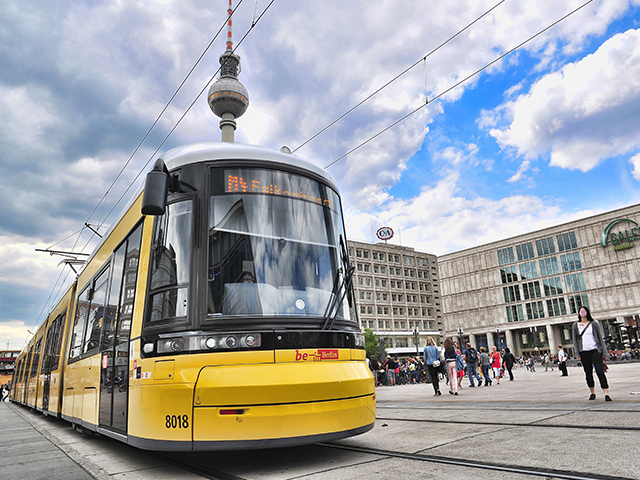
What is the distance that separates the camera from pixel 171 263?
486 cm

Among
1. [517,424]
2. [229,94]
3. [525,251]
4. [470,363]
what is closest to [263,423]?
[517,424]

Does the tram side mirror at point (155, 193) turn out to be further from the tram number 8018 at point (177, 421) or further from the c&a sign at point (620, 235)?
the c&a sign at point (620, 235)

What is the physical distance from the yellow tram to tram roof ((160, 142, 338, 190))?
0.02 m

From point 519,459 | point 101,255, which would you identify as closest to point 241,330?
point 519,459

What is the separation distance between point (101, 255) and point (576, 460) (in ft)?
23.8

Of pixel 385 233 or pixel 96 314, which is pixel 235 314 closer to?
pixel 96 314

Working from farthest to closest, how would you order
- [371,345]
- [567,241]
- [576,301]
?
1. [371,345]
2. [567,241]
3. [576,301]

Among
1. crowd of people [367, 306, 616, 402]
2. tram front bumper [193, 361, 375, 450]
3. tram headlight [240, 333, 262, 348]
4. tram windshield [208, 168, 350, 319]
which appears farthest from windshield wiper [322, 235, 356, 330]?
crowd of people [367, 306, 616, 402]

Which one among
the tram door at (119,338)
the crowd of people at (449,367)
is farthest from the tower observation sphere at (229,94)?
the tram door at (119,338)

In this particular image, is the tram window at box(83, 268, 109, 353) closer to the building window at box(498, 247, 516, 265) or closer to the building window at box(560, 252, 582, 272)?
the building window at box(560, 252, 582, 272)

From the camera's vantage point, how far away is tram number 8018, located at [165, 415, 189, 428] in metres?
4.23

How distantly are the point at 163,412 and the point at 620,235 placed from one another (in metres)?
73.5

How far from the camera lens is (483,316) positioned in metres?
78.8

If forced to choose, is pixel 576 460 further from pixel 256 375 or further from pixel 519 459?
pixel 256 375
